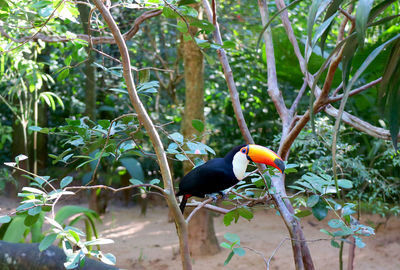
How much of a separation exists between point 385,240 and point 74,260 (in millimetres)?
3284

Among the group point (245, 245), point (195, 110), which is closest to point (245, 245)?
point (245, 245)

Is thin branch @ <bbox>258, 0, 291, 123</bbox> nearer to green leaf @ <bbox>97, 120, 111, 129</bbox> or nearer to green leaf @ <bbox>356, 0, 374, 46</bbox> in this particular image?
green leaf @ <bbox>97, 120, 111, 129</bbox>

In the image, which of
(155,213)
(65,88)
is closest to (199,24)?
(155,213)

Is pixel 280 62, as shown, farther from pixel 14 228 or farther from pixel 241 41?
pixel 14 228

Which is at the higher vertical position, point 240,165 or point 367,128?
point 367,128

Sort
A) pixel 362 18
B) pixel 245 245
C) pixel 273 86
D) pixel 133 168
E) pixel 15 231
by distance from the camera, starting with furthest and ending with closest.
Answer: pixel 133 168 → pixel 245 245 → pixel 15 231 → pixel 273 86 → pixel 362 18

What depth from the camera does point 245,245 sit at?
11.4ft

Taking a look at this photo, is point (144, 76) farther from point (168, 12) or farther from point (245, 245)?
point (245, 245)

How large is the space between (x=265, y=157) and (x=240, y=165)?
178 mm

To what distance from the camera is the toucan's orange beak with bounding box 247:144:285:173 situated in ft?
4.04

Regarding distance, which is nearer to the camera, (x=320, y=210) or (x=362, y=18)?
(x=362, y=18)

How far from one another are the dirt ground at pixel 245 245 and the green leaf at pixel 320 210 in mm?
2062

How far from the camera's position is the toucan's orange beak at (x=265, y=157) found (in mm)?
1231

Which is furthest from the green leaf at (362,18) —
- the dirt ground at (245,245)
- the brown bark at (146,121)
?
the dirt ground at (245,245)
